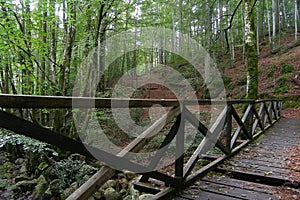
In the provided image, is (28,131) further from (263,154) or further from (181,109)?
(263,154)

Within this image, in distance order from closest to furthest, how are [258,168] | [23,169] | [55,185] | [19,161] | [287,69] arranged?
[258,168], [55,185], [23,169], [19,161], [287,69]

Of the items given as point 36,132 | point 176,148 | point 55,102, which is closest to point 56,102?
point 55,102

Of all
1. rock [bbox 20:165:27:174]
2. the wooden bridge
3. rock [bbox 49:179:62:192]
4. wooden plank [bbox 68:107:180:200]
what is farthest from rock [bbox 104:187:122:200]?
wooden plank [bbox 68:107:180:200]

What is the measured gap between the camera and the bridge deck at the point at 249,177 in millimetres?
2634

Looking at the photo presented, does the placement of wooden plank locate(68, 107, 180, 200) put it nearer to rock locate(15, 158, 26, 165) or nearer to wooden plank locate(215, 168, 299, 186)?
wooden plank locate(215, 168, 299, 186)

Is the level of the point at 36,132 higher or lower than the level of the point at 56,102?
lower

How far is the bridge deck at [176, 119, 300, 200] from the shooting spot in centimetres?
263

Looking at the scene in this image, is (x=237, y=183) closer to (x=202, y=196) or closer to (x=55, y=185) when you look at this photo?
(x=202, y=196)

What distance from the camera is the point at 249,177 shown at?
3.26m

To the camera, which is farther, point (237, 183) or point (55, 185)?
point (55, 185)

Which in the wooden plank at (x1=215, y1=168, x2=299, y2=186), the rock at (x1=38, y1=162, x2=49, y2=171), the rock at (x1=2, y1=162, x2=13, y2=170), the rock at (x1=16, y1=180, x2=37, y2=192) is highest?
the wooden plank at (x1=215, y1=168, x2=299, y2=186)

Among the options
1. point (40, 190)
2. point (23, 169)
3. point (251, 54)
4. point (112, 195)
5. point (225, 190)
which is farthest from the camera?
point (23, 169)

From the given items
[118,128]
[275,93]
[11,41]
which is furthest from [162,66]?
[11,41]

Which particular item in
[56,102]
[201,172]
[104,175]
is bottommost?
[201,172]
